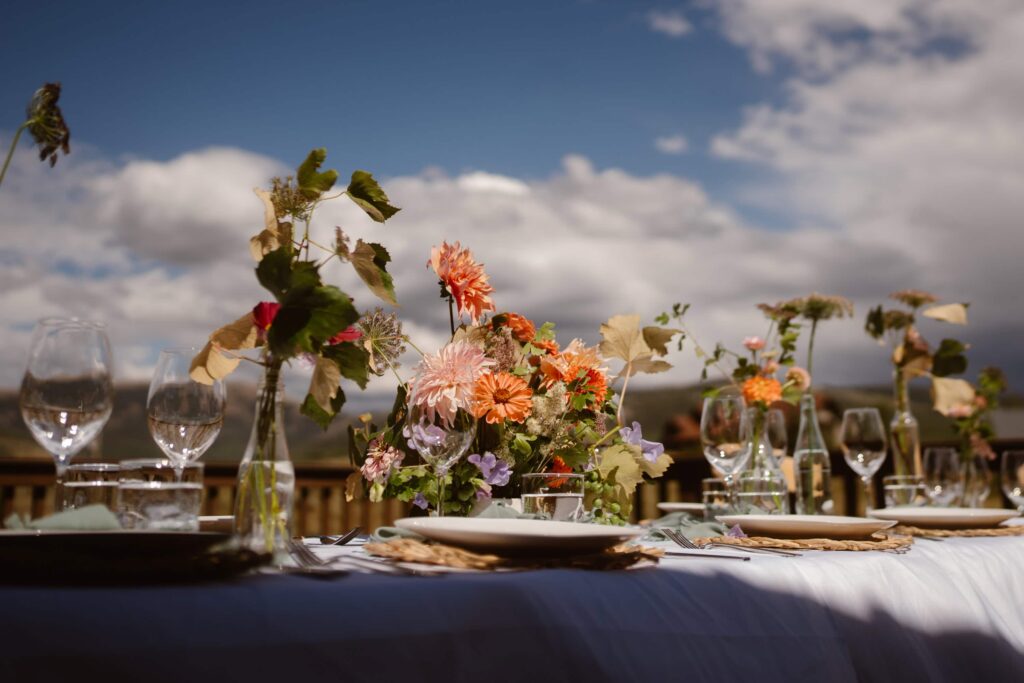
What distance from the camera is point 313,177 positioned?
2.86 feet

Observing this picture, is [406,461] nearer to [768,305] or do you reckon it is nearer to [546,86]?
[768,305]

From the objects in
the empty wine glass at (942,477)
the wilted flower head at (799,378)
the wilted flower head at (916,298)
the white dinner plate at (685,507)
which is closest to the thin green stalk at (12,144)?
the white dinner plate at (685,507)

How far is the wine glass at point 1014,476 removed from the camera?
6.93 feet

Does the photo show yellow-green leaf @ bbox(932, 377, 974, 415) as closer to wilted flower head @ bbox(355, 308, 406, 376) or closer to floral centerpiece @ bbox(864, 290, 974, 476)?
floral centerpiece @ bbox(864, 290, 974, 476)

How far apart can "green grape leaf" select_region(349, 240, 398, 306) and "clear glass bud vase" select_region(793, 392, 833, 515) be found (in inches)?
51.4

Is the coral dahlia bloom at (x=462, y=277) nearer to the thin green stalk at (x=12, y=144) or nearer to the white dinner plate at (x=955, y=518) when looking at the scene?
the thin green stalk at (x=12, y=144)

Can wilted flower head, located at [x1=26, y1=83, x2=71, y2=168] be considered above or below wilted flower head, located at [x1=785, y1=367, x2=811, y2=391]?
above

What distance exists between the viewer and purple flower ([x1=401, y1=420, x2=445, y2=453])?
3.25 feet

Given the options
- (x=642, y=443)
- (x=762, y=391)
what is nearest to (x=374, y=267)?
A: (x=642, y=443)

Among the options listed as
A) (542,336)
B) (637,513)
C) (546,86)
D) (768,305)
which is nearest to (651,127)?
(546,86)

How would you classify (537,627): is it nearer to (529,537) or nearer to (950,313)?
(529,537)

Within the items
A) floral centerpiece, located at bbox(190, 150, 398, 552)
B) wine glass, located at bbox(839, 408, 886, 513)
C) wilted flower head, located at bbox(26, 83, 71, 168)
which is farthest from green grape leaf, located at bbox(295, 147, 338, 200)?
wine glass, located at bbox(839, 408, 886, 513)

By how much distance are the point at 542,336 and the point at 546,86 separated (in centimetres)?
1342

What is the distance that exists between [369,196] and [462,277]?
0.27 meters
